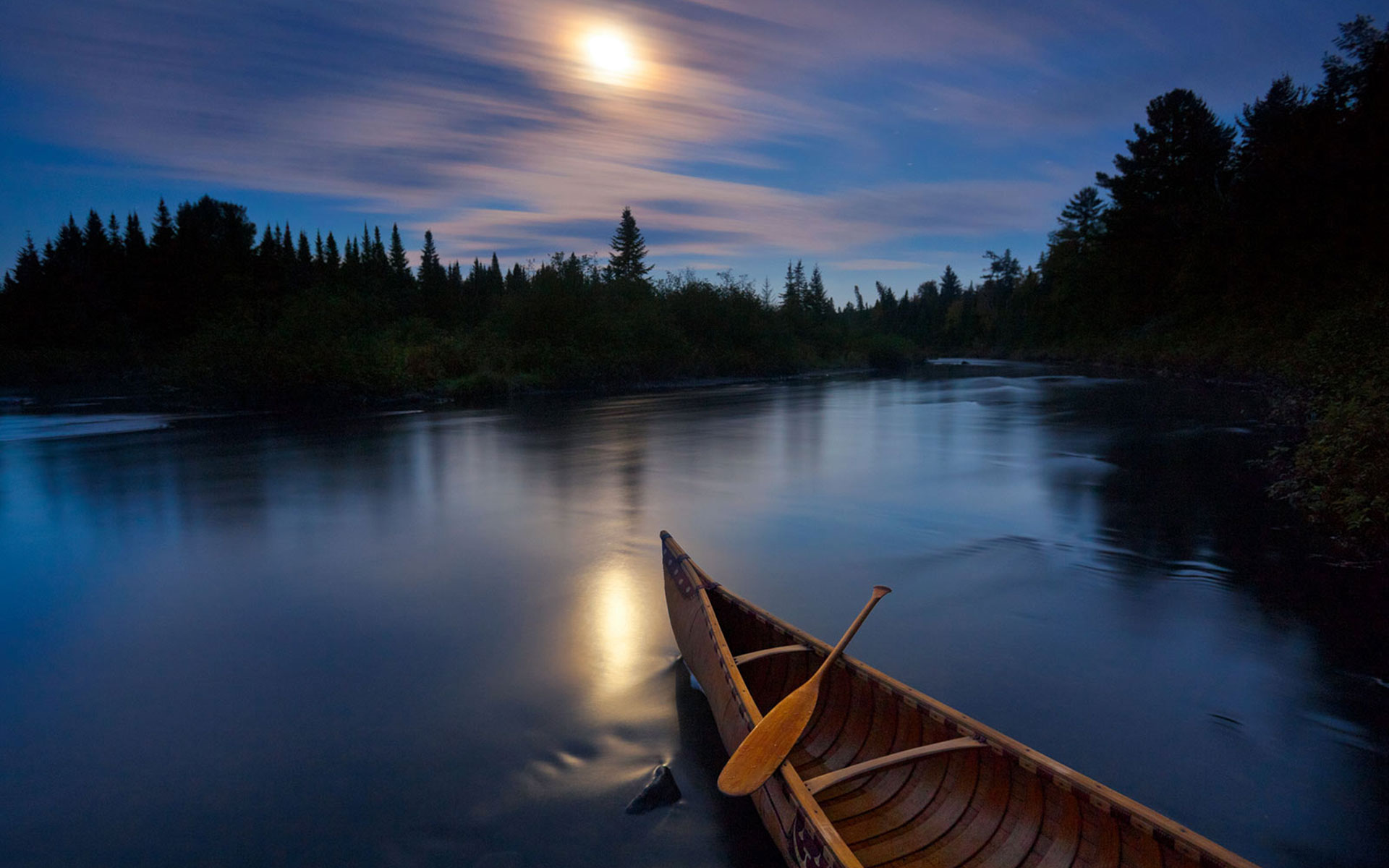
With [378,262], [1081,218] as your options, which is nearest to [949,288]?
[1081,218]

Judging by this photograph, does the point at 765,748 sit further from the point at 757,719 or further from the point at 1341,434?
the point at 1341,434

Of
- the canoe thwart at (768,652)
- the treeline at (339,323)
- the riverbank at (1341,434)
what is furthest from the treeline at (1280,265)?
the treeline at (339,323)

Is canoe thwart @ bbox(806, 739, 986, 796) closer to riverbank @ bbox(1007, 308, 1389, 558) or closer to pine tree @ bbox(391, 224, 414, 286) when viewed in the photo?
riverbank @ bbox(1007, 308, 1389, 558)

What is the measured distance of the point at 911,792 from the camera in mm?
3018

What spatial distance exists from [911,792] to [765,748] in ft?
2.22

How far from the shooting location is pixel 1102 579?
699 cm

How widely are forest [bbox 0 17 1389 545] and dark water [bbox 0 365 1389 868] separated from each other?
2.78m

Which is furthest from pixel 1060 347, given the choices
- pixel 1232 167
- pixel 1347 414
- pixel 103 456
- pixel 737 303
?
pixel 103 456

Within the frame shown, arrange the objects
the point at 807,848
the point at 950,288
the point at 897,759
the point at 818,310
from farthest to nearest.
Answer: the point at 950,288, the point at 818,310, the point at 897,759, the point at 807,848

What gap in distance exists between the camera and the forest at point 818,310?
1716 centimetres

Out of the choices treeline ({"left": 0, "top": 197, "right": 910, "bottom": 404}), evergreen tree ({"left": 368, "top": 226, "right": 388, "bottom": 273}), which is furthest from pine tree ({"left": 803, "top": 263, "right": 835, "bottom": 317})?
Result: evergreen tree ({"left": 368, "top": 226, "right": 388, "bottom": 273})

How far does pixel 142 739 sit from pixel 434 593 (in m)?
2.69

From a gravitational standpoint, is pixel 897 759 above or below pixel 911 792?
above

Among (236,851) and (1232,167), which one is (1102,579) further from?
(1232,167)
